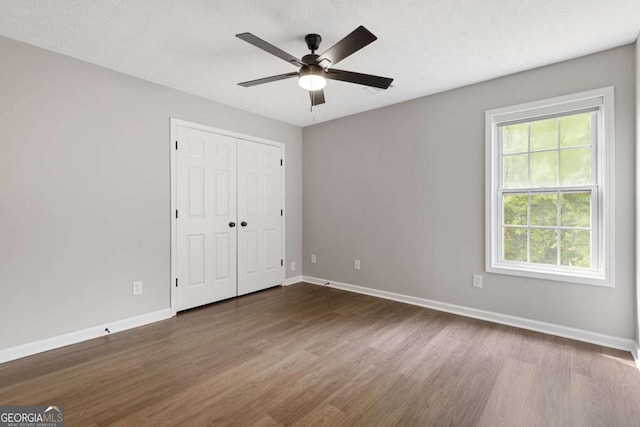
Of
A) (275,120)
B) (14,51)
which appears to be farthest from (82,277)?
(275,120)

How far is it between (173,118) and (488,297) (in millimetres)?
3951

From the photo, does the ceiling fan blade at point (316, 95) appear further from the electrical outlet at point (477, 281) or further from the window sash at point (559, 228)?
the electrical outlet at point (477, 281)

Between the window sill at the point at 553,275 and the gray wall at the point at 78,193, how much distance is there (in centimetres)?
359

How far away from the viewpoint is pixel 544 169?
2992mm

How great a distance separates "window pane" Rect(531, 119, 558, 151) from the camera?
2.94 metres

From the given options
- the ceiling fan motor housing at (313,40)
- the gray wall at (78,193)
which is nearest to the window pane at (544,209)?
the ceiling fan motor housing at (313,40)

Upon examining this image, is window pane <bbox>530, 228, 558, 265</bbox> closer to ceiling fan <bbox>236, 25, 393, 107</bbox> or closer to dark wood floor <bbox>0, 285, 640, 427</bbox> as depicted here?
dark wood floor <bbox>0, 285, 640, 427</bbox>

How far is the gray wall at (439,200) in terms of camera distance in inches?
101

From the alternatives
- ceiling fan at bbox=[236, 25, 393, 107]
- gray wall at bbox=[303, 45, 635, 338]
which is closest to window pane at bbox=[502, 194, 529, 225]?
gray wall at bbox=[303, 45, 635, 338]

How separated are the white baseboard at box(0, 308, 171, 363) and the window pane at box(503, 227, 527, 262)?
3.72 metres

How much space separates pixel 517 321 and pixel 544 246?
2.60 ft

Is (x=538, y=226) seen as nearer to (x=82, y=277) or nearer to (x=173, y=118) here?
(x=173, y=118)

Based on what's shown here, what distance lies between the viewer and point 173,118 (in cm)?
341

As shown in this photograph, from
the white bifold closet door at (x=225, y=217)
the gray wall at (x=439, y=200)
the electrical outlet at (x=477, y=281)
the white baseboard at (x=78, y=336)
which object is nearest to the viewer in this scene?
the white baseboard at (x=78, y=336)
